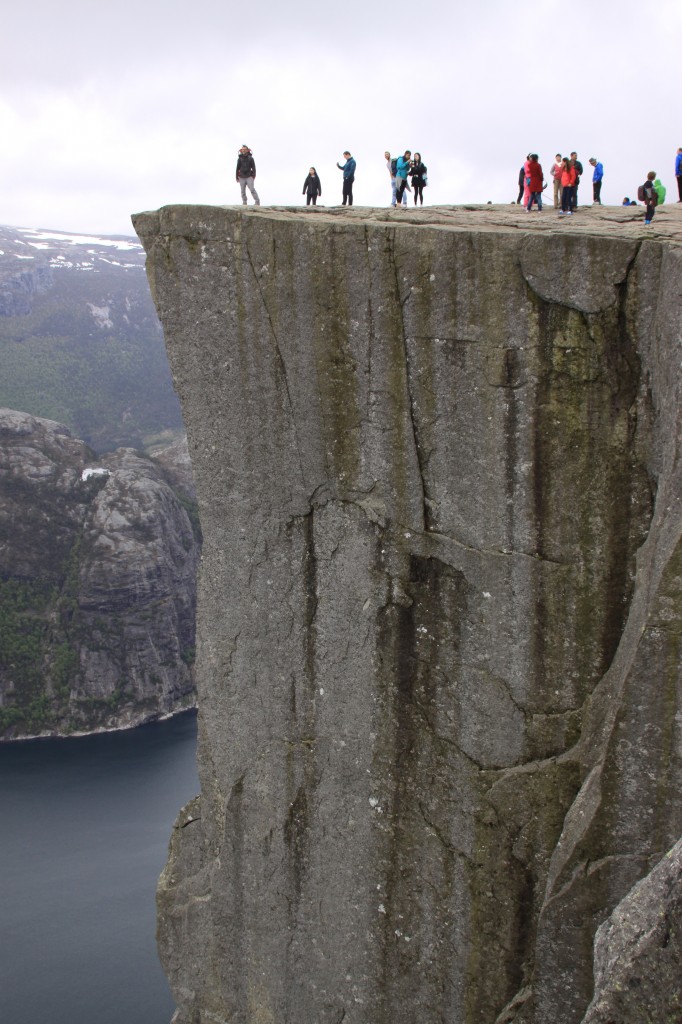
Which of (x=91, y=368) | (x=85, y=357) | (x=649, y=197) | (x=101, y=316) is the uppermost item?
(x=649, y=197)

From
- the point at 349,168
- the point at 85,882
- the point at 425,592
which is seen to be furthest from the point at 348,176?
the point at 85,882

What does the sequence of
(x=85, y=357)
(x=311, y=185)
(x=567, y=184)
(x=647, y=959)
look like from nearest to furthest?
(x=647, y=959), (x=567, y=184), (x=311, y=185), (x=85, y=357)

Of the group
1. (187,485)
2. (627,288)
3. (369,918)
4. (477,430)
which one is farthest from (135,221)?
(187,485)

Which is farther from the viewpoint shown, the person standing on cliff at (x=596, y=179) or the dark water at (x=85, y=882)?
the dark water at (x=85, y=882)

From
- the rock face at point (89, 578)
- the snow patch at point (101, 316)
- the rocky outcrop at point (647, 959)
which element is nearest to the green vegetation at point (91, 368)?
the snow patch at point (101, 316)

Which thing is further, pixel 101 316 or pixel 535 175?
pixel 101 316

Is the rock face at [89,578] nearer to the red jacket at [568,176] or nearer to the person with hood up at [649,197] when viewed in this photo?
the red jacket at [568,176]

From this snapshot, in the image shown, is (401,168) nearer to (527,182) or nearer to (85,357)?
(527,182)
